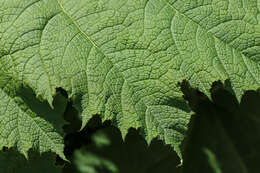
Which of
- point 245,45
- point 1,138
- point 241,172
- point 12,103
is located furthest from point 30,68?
point 241,172

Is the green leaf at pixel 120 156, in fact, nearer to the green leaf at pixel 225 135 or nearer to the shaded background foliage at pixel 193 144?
the shaded background foliage at pixel 193 144

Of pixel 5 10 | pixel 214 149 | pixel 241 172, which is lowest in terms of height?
pixel 241 172

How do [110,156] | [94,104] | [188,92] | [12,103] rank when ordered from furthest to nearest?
[110,156] → [188,92] → [12,103] → [94,104]

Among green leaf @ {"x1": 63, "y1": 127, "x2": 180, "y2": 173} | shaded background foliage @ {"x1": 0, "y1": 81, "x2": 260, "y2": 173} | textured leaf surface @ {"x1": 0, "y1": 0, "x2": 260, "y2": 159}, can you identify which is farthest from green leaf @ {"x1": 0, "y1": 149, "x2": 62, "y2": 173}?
textured leaf surface @ {"x1": 0, "y1": 0, "x2": 260, "y2": 159}

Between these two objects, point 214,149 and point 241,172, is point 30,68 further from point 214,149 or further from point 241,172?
point 241,172

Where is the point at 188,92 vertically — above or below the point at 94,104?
above
